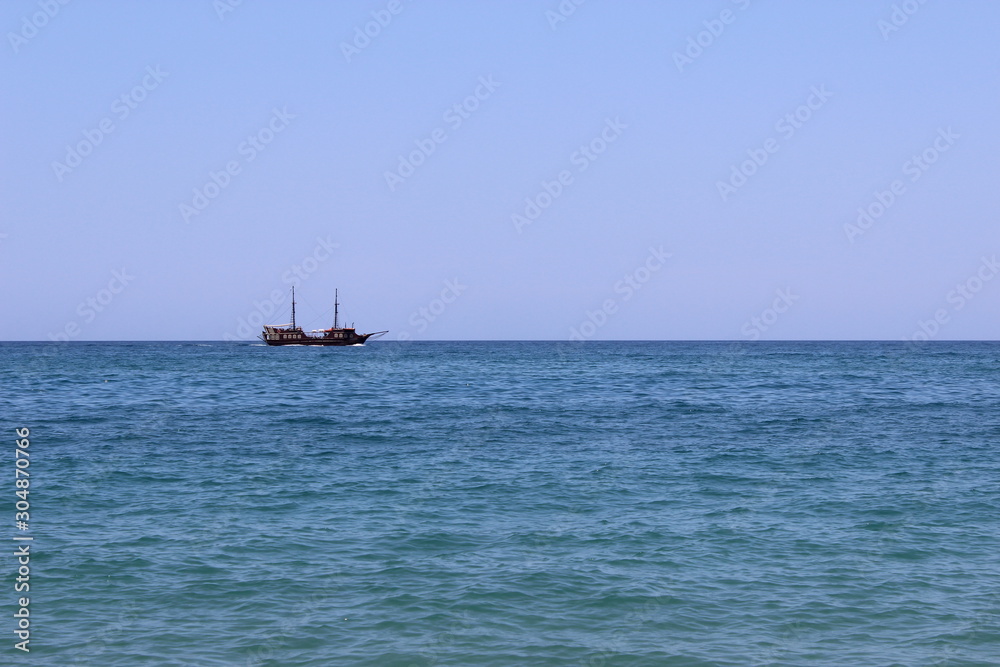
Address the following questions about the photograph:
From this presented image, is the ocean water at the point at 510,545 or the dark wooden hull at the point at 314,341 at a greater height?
the dark wooden hull at the point at 314,341

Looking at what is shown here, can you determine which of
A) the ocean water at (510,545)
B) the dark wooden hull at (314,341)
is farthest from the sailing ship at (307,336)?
the ocean water at (510,545)

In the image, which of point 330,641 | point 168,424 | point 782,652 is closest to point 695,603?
point 782,652

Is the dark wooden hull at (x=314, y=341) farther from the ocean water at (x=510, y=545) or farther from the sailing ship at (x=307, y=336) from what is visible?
the ocean water at (x=510, y=545)

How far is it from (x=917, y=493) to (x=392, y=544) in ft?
44.5

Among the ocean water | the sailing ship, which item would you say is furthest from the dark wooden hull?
the ocean water

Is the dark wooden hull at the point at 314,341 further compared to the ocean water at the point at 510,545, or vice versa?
the dark wooden hull at the point at 314,341

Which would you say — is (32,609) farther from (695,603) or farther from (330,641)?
(695,603)

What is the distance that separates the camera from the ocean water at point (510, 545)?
11969 millimetres

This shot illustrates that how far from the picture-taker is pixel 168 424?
3656 centimetres

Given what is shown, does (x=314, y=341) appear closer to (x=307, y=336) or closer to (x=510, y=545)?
(x=307, y=336)

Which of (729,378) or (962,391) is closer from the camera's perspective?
(962,391)

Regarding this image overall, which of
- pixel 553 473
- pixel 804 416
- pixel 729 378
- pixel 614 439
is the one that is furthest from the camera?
pixel 729 378

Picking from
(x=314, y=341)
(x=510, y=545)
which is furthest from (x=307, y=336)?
(x=510, y=545)

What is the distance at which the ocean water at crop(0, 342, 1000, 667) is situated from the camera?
39.3 ft
